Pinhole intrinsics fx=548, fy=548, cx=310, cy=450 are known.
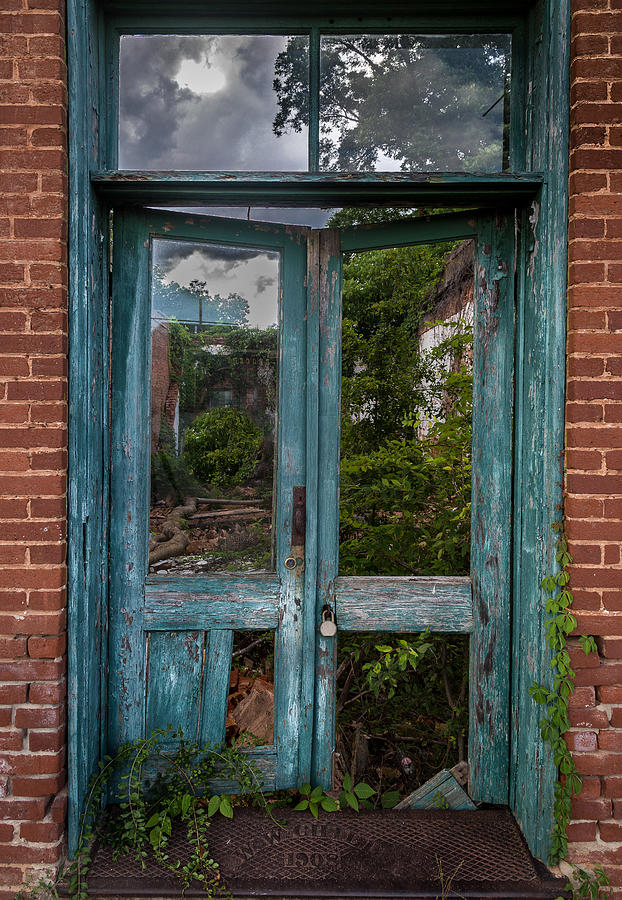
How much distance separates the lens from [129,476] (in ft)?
7.72

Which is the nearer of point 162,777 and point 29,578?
point 29,578

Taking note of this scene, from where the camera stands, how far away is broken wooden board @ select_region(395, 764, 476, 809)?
92.7 inches

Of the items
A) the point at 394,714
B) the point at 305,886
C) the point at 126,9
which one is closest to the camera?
the point at 305,886

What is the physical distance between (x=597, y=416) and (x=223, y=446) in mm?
1487

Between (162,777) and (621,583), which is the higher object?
(621,583)

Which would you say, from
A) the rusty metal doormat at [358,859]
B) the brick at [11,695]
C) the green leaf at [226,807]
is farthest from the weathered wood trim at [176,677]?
the brick at [11,695]

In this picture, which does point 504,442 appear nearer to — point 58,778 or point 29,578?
point 29,578

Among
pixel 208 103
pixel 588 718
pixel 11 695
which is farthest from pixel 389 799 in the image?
pixel 208 103

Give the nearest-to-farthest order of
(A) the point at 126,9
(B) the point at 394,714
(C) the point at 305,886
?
(C) the point at 305,886, (A) the point at 126,9, (B) the point at 394,714

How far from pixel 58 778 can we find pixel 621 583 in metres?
2.17

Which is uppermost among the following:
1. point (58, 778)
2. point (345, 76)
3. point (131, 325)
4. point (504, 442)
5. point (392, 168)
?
point (345, 76)

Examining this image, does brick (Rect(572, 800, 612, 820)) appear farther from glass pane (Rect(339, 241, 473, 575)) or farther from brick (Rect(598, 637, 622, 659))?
glass pane (Rect(339, 241, 473, 575))

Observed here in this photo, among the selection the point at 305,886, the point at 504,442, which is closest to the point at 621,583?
the point at 504,442

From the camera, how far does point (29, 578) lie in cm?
198
